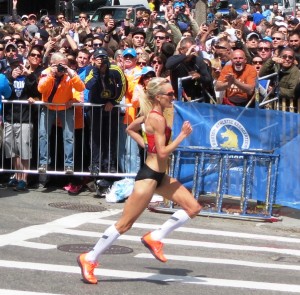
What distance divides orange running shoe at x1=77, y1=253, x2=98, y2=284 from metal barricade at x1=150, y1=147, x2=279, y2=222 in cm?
430

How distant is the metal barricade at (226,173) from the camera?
13.1 meters

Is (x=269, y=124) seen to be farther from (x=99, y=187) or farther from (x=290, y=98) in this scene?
(x=99, y=187)

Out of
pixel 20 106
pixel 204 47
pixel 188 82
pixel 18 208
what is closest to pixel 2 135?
pixel 20 106

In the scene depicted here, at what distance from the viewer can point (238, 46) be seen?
53.2 feet

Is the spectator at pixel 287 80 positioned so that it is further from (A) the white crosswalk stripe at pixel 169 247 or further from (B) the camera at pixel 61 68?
(B) the camera at pixel 61 68

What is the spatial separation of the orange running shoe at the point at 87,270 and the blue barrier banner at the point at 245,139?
4.51 m

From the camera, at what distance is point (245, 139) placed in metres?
13.2

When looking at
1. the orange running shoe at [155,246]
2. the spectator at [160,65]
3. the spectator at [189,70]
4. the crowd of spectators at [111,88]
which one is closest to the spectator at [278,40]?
the crowd of spectators at [111,88]

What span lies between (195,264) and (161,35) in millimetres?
7496

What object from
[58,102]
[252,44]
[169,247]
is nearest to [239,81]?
[58,102]

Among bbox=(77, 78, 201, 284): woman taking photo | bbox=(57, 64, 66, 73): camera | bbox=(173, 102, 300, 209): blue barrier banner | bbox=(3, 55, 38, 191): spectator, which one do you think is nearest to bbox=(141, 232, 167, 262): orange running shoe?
bbox=(77, 78, 201, 284): woman taking photo

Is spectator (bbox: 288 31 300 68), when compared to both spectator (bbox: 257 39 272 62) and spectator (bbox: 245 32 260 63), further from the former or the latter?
spectator (bbox: 245 32 260 63)

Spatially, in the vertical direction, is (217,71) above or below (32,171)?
above

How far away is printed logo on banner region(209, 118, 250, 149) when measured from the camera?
13.2 m
